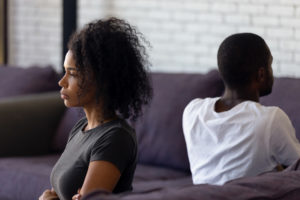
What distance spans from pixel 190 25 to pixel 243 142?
200 centimetres

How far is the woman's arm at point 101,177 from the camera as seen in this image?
1.81 meters

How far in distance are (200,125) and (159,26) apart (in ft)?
6.62

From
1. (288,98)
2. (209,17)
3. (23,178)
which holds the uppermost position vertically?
(209,17)

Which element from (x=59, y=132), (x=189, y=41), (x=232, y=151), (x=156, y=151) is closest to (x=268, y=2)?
(x=189, y=41)

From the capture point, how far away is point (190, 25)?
4.21 metres

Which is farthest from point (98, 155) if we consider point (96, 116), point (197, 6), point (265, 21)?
point (197, 6)

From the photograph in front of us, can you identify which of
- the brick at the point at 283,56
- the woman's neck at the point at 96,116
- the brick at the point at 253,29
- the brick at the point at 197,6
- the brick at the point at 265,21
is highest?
the brick at the point at 197,6

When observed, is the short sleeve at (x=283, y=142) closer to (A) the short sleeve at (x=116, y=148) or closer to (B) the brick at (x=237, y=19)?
(A) the short sleeve at (x=116, y=148)

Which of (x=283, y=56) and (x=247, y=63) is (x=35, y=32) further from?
(x=247, y=63)

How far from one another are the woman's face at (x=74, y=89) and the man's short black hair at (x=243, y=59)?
2.09 ft

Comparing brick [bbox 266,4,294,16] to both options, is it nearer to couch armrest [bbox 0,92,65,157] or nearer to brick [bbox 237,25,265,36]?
brick [bbox 237,25,265,36]

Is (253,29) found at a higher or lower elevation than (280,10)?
lower

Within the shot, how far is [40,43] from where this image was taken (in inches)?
215

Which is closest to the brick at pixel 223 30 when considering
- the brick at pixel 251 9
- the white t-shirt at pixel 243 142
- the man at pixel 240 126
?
the brick at pixel 251 9
